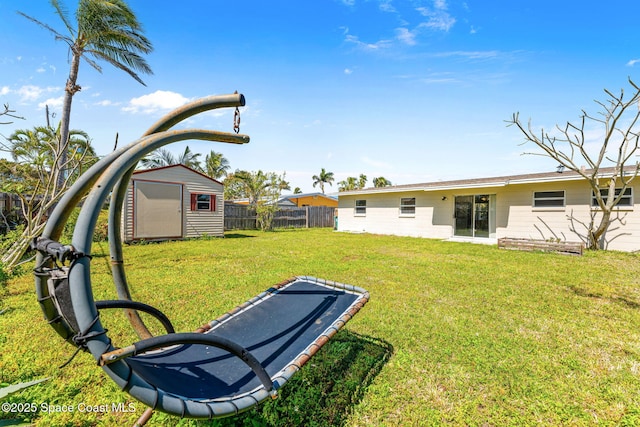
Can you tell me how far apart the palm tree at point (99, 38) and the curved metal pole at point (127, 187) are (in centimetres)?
1103

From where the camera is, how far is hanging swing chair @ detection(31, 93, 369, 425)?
48.3 inches

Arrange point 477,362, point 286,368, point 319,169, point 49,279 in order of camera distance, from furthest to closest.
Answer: point 319,169
point 477,362
point 286,368
point 49,279

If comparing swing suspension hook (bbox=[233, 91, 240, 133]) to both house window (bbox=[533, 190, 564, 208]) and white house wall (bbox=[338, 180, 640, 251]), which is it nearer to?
white house wall (bbox=[338, 180, 640, 251])

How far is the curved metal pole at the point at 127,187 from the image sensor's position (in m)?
2.02

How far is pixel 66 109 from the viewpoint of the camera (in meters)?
10.3

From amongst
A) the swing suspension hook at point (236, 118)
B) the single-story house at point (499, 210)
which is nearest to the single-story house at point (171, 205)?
the single-story house at point (499, 210)

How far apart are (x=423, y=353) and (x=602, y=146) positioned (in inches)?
424

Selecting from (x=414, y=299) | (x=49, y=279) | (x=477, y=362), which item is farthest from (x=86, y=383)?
(x=414, y=299)

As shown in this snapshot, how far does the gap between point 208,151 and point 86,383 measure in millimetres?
33414

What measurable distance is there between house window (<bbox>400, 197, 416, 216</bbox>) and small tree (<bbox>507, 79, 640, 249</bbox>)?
637 cm

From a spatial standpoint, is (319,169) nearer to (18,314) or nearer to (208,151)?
(208,151)

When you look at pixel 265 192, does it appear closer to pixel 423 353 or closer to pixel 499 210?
pixel 499 210

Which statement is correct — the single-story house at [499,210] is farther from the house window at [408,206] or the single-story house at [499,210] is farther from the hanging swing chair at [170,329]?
the hanging swing chair at [170,329]

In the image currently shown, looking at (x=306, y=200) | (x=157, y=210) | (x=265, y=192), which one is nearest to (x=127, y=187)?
(x=157, y=210)
